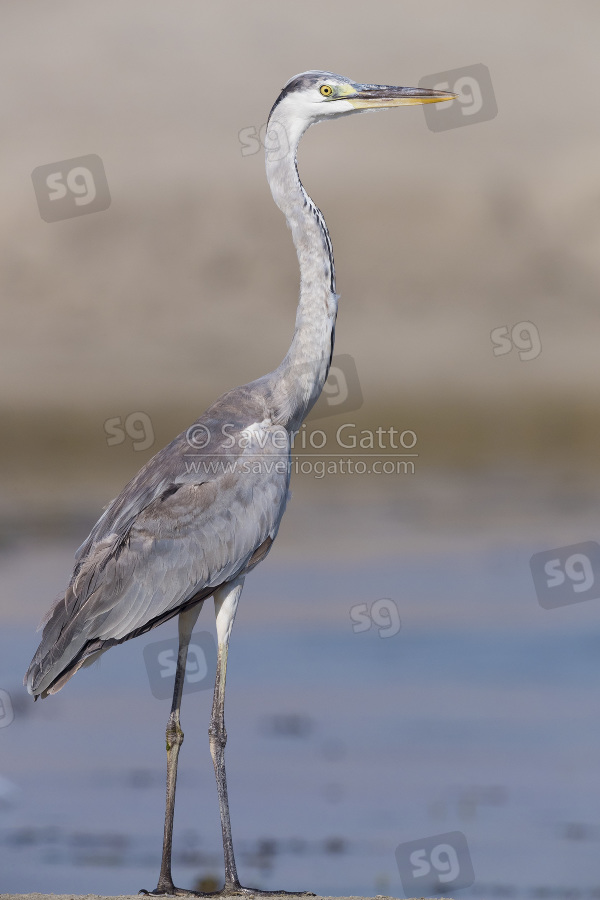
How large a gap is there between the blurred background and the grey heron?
109 centimetres

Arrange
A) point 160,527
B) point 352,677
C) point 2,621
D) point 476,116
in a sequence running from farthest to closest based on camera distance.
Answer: point 476,116 < point 2,621 < point 352,677 < point 160,527

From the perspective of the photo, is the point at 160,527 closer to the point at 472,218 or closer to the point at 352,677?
the point at 352,677

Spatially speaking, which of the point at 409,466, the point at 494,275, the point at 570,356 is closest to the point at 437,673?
the point at 409,466

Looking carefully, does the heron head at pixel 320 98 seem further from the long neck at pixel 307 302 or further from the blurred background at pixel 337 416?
the blurred background at pixel 337 416

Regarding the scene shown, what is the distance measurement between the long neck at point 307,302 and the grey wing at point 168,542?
352 mm

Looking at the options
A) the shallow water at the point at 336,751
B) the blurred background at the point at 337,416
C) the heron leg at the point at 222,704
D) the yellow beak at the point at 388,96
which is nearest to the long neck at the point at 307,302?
the yellow beak at the point at 388,96

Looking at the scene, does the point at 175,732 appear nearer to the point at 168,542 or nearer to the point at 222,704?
the point at 222,704

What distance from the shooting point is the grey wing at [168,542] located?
20.9 feet

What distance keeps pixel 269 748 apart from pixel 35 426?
15639 mm

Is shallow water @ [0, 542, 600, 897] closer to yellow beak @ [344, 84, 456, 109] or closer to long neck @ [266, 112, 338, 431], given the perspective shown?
long neck @ [266, 112, 338, 431]

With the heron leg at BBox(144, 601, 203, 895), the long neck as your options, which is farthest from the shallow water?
the long neck

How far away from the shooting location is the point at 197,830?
732cm

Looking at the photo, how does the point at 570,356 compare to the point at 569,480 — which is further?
the point at 570,356

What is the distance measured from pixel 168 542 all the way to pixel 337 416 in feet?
51.9
